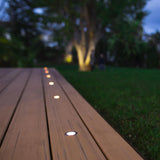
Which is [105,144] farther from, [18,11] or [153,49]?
[18,11]

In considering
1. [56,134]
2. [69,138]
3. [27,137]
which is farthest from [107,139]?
[27,137]

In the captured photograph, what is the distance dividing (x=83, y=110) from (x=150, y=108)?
242 centimetres

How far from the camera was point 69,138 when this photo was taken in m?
1.49

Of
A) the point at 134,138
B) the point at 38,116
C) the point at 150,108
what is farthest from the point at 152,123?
the point at 38,116

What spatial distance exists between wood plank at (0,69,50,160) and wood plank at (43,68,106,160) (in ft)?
0.22

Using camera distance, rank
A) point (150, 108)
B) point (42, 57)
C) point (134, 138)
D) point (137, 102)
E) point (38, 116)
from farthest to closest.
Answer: point (42, 57) < point (137, 102) < point (150, 108) < point (134, 138) < point (38, 116)

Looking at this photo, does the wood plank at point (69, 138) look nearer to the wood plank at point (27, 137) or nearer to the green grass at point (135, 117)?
the wood plank at point (27, 137)

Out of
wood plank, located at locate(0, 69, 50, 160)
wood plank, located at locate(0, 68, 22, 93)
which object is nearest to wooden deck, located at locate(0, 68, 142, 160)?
wood plank, located at locate(0, 69, 50, 160)

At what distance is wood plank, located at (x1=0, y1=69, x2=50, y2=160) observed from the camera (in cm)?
126

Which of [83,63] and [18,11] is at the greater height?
[18,11]

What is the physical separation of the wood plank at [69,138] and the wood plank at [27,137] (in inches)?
2.7

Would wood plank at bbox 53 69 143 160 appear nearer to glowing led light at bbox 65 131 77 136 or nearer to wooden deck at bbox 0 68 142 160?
wooden deck at bbox 0 68 142 160

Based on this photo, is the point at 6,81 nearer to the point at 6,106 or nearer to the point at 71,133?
the point at 6,106

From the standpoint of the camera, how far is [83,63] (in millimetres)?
16031
